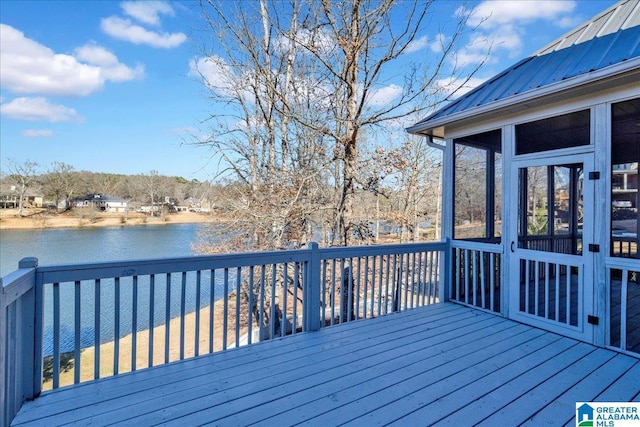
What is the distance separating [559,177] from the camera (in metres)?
3.61

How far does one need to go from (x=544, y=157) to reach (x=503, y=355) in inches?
82.7

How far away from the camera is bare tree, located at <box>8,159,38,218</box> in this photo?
2019 cm

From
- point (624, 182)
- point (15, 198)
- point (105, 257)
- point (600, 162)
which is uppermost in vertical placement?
point (15, 198)

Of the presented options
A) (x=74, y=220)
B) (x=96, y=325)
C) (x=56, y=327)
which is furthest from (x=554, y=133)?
(x=74, y=220)

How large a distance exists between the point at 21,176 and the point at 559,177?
27133 millimetres

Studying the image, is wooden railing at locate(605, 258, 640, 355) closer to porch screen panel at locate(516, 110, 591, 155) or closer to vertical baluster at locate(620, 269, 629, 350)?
vertical baluster at locate(620, 269, 629, 350)

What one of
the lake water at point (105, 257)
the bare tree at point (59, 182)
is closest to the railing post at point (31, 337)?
the lake water at point (105, 257)

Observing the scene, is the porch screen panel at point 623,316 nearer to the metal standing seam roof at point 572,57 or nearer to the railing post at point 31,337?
the metal standing seam roof at point 572,57

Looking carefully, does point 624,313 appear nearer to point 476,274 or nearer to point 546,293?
point 546,293

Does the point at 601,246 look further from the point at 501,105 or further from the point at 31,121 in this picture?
the point at 31,121

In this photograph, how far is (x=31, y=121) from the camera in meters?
23.0

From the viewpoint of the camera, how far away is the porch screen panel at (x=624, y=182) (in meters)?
→ 2.99

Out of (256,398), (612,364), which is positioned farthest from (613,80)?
(256,398)

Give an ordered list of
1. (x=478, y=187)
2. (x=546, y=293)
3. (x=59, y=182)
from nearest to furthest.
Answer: (x=546, y=293) → (x=478, y=187) → (x=59, y=182)
